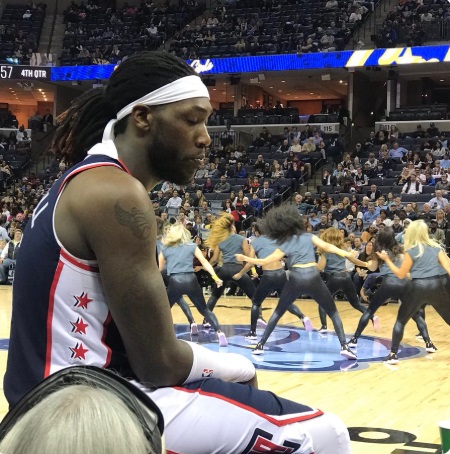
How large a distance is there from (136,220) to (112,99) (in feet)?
1.38

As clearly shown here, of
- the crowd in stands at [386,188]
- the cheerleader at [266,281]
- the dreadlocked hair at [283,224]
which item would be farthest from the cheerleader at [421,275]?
the crowd in stands at [386,188]

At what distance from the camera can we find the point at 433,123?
22.9 m

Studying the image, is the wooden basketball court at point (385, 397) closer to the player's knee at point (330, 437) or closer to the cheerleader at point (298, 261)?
the cheerleader at point (298, 261)

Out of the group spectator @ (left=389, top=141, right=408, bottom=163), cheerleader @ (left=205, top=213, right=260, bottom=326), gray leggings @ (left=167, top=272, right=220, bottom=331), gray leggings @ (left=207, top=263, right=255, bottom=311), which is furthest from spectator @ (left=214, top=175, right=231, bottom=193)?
gray leggings @ (left=167, top=272, right=220, bottom=331)

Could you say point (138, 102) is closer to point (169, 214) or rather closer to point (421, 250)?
point (421, 250)

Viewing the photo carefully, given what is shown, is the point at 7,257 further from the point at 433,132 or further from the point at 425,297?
the point at 425,297

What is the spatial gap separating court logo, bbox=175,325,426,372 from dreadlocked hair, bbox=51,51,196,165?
6545 mm

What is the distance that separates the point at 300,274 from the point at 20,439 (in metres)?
8.36

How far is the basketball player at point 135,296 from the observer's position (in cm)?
169

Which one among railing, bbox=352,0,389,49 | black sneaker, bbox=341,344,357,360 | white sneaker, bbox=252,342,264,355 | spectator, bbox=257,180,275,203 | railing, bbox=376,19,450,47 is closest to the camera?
black sneaker, bbox=341,344,357,360

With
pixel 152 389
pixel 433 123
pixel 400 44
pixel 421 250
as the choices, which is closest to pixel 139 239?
pixel 152 389

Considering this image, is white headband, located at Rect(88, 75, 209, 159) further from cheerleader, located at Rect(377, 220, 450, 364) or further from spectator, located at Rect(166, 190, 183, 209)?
spectator, located at Rect(166, 190, 183, 209)

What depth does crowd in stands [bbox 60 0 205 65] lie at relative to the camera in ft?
100.0

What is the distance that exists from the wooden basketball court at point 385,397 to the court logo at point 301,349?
283mm
